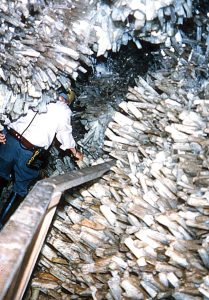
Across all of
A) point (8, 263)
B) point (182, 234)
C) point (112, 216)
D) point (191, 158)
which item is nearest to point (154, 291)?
point (182, 234)

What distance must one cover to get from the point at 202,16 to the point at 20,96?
1361 mm

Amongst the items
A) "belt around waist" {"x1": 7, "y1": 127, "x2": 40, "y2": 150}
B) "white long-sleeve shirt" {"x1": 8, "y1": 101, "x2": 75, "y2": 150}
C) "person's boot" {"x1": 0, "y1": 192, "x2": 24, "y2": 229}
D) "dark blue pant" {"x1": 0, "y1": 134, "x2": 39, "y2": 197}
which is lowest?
"person's boot" {"x1": 0, "y1": 192, "x2": 24, "y2": 229}

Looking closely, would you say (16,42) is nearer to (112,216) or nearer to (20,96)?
(20,96)

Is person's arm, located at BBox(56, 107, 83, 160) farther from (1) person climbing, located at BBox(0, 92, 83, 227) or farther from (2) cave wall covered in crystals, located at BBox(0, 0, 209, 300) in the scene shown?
(2) cave wall covered in crystals, located at BBox(0, 0, 209, 300)

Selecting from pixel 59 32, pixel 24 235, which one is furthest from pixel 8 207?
pixel 24 235

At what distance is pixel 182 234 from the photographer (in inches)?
65.6

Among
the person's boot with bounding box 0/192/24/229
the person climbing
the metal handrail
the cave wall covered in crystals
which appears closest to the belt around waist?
the person climbing

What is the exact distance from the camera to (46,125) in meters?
2.45

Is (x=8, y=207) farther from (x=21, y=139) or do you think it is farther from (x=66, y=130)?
(x=66, y=130)

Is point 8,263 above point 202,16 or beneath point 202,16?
beneath

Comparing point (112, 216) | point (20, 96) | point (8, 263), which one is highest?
point (20, 96)

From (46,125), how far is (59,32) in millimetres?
694

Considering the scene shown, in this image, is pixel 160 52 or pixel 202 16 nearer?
pixel 202 16

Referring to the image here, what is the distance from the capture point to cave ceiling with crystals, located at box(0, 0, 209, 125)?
195 centimetres
